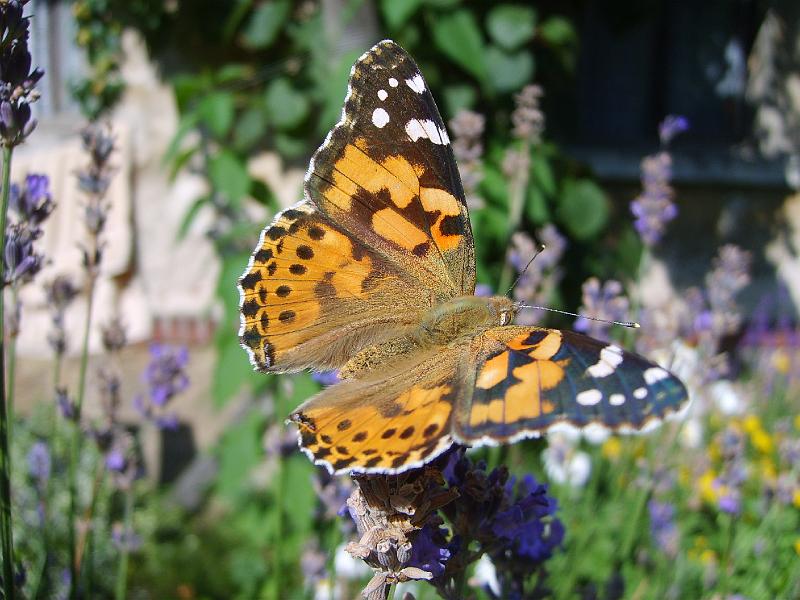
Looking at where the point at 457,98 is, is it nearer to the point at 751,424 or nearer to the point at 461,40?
the point at 461,40

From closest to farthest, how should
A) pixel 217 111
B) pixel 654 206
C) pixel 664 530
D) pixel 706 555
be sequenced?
pixel 654 206, pixel 664 530, pixel 706 555, pixel 217 111

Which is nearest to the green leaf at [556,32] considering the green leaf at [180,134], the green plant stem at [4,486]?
the green leaf at [180,134]

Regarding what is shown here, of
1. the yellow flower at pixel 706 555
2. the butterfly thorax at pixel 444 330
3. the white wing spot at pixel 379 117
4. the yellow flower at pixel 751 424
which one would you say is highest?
the white wing spot at pixel 379 117

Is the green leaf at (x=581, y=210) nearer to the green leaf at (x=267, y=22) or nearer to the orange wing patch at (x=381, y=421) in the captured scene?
the green leaf at (x=267, y=22)

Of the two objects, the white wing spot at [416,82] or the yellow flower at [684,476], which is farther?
the yellow flower at [684,476]

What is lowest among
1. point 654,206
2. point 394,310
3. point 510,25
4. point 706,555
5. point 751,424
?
point 706,555

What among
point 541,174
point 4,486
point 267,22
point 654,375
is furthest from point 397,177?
point 267,22
